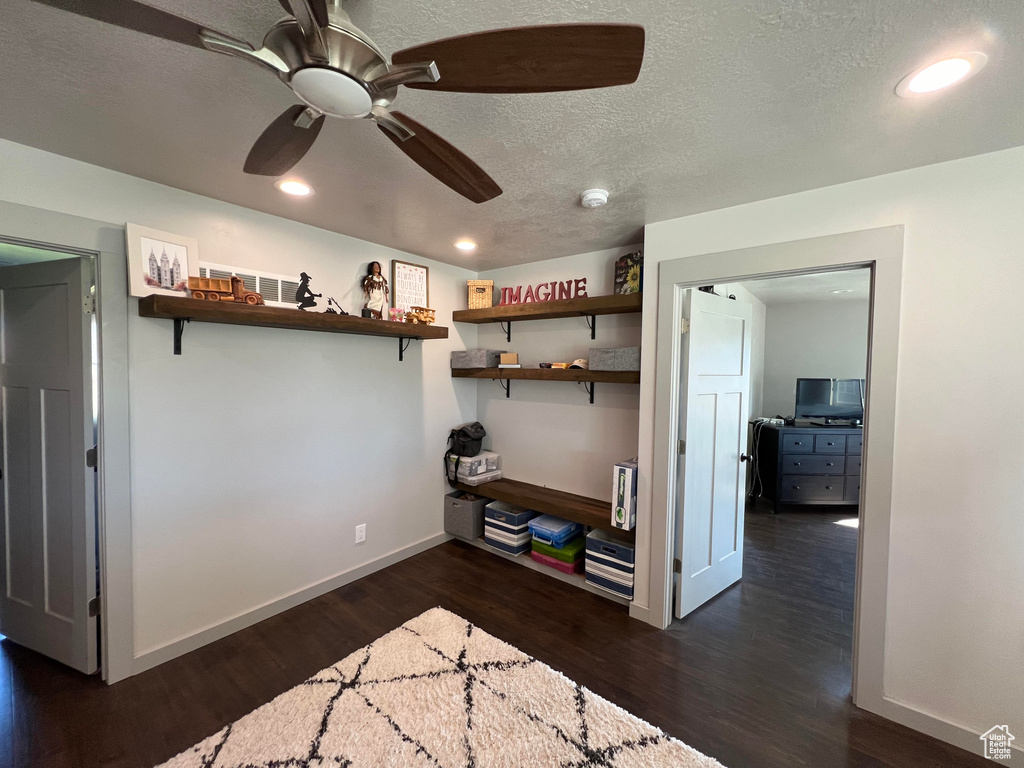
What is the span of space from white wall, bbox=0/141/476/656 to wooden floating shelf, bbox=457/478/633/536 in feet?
1.97

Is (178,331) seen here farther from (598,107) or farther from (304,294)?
(598,107)

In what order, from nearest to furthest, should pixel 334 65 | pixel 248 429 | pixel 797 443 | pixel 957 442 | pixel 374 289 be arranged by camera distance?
pixel 334 65
pixel 957 442
pixel 248 429
pixel 374 289
pixel 797 443

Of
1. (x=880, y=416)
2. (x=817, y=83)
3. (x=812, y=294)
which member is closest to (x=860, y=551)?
(x=880, y=416)

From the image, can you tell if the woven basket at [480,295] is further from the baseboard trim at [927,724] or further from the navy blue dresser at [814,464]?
the navy blue dresser at [814,464]

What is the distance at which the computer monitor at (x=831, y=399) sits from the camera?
457cm

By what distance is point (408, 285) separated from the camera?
304cm

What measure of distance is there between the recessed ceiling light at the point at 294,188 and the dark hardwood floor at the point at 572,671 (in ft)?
7.61

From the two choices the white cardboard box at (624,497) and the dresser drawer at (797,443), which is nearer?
the white cardboard box at (624,497)

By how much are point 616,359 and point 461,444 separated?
150 cm

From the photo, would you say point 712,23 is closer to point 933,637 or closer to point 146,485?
point 933,637

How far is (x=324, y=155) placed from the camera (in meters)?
1.62

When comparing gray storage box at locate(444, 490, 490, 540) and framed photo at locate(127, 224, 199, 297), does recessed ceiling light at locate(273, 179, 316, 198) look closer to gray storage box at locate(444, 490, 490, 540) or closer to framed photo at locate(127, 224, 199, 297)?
framed photo at locate(127, 224, 199, 297)

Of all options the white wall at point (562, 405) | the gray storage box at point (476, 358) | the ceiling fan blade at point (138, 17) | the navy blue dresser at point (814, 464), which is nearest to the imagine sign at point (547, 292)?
the white wall at point (562, 405)

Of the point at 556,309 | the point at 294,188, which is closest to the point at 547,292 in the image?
the point at 556,309
